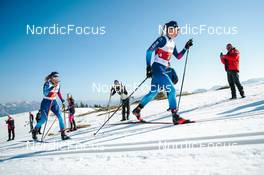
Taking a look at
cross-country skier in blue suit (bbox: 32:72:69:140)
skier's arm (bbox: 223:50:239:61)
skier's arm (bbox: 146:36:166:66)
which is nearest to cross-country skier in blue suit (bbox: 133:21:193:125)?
skier's arm (bbox: 146:36:166:66)

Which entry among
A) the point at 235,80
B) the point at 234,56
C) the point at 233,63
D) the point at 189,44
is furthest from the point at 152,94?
the point at 234,56

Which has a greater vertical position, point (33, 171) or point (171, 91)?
point (171, 91)

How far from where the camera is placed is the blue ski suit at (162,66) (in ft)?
20.0

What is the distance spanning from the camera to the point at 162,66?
6262 mm

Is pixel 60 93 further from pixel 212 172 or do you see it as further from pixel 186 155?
pixel 212 172

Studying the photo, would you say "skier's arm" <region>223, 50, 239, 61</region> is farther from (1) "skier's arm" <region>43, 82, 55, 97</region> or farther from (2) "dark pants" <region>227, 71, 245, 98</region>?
(1) "skier's arm" <region>43, 82, 55, 97</region>

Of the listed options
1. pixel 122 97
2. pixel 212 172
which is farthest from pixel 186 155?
pixel 122 97

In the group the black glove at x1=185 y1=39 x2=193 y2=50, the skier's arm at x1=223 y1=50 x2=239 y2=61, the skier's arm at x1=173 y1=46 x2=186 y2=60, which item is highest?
the skier's arm at x1=223 y1=50 x2=239 y2=61

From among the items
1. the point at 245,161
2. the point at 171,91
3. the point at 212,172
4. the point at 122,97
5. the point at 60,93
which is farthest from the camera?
the point at 122,97

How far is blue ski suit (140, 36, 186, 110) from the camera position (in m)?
6.10

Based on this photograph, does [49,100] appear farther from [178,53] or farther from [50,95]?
[178,53]

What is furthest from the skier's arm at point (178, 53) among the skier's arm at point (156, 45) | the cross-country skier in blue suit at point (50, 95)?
the cross-country skier in blue suit at point (50, 95)

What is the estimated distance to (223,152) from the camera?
8.54 ft

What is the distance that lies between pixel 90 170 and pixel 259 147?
1946 mm
